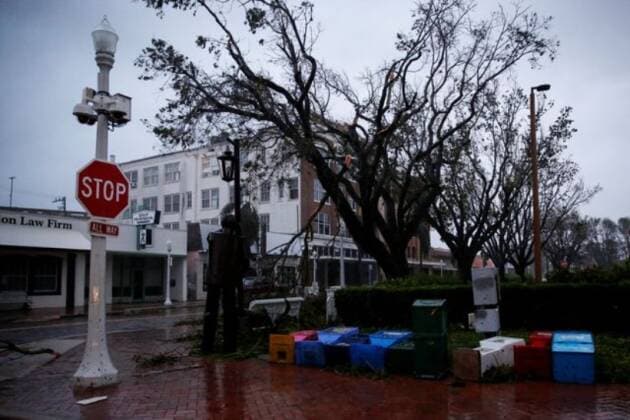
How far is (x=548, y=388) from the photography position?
7.49 meters

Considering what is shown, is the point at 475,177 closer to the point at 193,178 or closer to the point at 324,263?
the point at 324,263

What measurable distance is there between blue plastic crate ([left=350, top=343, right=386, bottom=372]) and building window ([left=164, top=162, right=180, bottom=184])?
47.3 m

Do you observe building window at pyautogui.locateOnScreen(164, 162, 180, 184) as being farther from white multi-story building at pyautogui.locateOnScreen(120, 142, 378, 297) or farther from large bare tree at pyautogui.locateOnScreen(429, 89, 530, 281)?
large bare tree at pyautogui.locateOnScreen(429, 89, 530, 281)

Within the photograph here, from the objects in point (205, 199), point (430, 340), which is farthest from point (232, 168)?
point (205, 199)

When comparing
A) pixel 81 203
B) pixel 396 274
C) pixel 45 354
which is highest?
pixel 81 203

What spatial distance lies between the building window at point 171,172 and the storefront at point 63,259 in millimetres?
18283

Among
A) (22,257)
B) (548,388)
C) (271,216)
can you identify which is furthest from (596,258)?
(548,388)

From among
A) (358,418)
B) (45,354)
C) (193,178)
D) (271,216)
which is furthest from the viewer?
(193,178)

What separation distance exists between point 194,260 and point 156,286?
428cm

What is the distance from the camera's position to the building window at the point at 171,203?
5369 centimetres

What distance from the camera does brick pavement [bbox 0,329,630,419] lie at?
641cm

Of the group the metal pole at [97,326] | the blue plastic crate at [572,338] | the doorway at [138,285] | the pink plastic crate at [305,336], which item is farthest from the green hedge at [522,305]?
the doorway at [138,285]

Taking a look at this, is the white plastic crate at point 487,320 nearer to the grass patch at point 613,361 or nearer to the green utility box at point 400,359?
the grass patch at point 613,361

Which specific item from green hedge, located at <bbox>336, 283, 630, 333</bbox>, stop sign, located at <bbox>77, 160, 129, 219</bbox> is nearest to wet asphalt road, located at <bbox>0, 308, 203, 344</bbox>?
green hedge, located at <bbox>336, 283, 630, 333</bbox>
